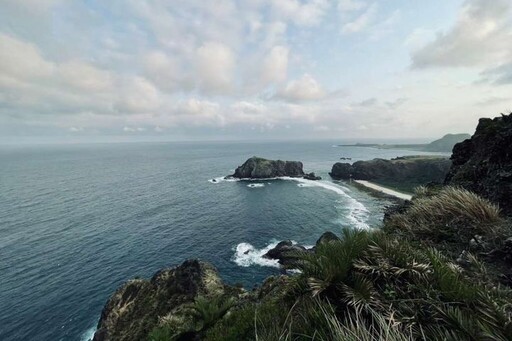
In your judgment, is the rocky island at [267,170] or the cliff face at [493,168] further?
the rocky island at [267,170]

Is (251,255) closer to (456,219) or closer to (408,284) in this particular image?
(456,219)

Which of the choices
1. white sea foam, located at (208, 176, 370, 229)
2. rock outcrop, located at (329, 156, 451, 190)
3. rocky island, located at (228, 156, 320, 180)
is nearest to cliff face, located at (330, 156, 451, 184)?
rock outcrop, located at (329, 156, 451, 190)

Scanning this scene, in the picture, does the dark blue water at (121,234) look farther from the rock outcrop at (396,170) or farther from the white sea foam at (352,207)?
the rock outcrop at (396,170)

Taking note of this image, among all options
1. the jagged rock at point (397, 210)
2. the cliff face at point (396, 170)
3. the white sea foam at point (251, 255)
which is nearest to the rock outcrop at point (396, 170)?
the cliff face at point (396, 170)

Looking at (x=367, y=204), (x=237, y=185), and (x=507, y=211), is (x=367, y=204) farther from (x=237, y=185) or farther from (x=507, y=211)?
(x=507, y=211)

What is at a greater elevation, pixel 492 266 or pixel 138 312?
pixel 492 266

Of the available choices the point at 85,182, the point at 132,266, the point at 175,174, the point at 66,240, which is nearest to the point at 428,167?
the point at 175,174
